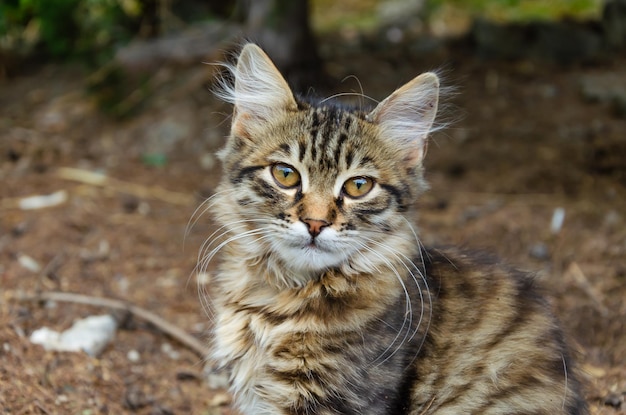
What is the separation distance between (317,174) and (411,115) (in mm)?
508

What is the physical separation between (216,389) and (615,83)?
484cm

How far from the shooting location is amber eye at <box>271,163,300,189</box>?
9.23 feet

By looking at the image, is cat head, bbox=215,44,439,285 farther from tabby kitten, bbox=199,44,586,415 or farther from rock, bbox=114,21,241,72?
rock, bbox=114,21,241,72

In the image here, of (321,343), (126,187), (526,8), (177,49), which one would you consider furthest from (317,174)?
(526,8)

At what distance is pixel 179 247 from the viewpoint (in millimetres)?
5074

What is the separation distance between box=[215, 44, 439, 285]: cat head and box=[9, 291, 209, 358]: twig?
1.21 metres

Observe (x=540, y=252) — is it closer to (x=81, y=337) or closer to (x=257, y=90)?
(x=257, y=90)

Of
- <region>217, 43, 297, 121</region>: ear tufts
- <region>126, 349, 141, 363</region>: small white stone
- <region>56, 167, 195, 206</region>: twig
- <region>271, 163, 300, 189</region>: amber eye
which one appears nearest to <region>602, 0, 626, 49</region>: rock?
<region>56, 167, 195, 206</region>: twig

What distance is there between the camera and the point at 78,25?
7.06 meters

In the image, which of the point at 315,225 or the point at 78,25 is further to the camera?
the point at 78,25

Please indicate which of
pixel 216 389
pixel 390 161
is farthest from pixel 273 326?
pixel 216 389

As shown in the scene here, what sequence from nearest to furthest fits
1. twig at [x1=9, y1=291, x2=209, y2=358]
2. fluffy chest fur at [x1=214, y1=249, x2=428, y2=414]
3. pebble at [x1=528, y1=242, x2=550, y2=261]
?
fluffy chest fur at [x1=214, y1=249, x2=428, y2=414]
twig at [x1=9, y1=291, x2=209, y2=358]
pebble at [x1=528, y1=242, x2=550, y2=261]

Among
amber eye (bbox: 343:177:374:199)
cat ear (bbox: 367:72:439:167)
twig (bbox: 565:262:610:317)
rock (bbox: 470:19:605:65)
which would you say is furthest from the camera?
rock (bbox: 470:19:605:65)

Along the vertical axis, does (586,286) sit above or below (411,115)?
below
